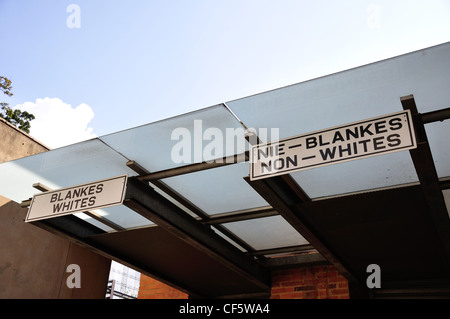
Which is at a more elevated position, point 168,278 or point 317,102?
point 317,102

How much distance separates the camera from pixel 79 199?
461 cm

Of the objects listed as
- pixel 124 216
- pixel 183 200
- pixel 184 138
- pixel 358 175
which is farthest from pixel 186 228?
pixel 358 175

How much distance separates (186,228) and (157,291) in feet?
10.6

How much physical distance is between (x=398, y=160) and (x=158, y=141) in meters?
2.27

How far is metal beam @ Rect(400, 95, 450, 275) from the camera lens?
330cm

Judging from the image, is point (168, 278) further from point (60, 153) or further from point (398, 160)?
point (398, 160)

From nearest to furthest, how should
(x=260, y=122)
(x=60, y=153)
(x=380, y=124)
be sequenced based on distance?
(x=380, y=124)
(x=260, y=122)
(x=60, y=153)

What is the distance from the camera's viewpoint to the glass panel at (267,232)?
5473 millimetres

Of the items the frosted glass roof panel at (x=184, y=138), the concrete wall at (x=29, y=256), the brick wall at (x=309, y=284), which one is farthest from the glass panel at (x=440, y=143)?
the concrete wall at (x=29, y=256)

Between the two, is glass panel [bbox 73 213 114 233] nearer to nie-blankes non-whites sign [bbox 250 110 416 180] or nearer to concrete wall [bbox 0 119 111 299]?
concrete wall [bbox 0 119 111 299]

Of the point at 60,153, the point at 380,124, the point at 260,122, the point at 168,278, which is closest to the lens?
the point at 380,124

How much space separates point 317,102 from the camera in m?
3.67
